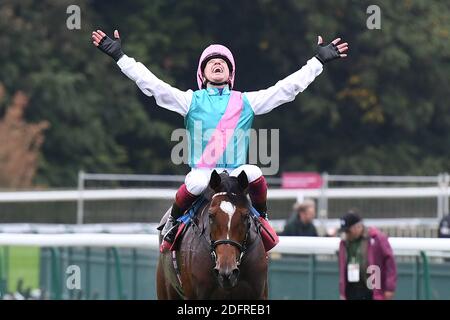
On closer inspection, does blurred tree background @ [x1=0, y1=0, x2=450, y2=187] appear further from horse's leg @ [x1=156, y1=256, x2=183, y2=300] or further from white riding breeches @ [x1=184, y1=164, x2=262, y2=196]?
white riding breeches @ [x1=184, y1=164, x2=262, y2=196]

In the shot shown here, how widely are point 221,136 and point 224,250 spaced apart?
0.75 metres

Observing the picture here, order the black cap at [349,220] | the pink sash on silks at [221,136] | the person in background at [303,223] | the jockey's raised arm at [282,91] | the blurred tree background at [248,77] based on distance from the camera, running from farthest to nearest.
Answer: the blurred tree background at [248,77]
the person in background at [303,223]
the black cap at [349,220]
the jockey's raised arm at [282,91]
the pink sash on silks at [221,136]

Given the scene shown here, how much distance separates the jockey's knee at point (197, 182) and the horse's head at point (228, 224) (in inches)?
4.4

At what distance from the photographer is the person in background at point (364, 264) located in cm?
1109

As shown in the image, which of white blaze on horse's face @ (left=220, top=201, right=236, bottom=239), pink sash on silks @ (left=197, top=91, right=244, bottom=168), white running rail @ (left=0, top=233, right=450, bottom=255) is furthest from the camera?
white running rail @ (left=0, top=233, right=450, bottom=255)

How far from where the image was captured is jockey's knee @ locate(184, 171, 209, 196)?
7.62 m

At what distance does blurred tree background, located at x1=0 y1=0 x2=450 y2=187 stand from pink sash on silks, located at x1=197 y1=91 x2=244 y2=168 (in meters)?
24.3

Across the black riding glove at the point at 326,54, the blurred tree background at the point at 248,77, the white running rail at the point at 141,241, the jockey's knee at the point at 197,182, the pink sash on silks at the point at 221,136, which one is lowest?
the white running rail at the point at 141,241

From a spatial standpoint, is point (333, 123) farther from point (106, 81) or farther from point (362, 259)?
point (362, 259)

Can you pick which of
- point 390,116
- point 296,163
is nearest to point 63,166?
point 296,163

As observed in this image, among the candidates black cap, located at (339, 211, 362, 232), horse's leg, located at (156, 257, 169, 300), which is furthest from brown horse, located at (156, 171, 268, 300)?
black cap, located at (339, 211, 362, 232)

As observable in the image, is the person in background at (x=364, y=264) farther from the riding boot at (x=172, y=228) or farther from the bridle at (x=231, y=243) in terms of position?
the bridle at (x=231, y=243)

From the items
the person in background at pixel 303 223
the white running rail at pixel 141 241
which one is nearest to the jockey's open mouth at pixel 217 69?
the white running rail at pixel 141 241

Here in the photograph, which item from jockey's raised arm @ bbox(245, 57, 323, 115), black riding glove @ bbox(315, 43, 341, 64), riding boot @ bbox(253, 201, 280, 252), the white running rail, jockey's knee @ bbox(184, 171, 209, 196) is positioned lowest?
the white running rail
